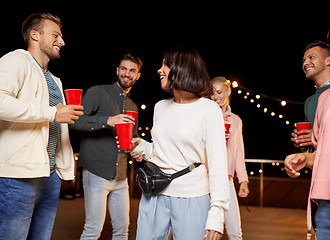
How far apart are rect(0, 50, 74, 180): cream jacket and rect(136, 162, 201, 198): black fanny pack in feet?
1.79

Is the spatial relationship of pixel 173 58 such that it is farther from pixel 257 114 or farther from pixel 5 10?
pixel 257 114

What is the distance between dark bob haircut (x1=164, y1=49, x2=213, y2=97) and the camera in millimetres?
1713

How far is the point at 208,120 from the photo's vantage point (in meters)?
1.67

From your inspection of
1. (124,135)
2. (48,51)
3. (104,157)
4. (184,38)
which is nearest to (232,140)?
(104,157)

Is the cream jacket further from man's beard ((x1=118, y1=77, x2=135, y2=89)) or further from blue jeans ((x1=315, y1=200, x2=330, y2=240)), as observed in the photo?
blue jeans ((x1=315, y1=200, x2=330, y2=240))

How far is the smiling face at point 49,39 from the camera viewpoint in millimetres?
2047

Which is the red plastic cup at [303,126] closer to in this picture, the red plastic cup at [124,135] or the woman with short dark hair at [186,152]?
the woman with short dark hair at [186,152]

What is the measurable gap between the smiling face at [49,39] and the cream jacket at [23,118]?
0.12 meters

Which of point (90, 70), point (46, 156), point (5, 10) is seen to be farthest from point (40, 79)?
point (90, 70)

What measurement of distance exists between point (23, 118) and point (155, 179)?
69 cm

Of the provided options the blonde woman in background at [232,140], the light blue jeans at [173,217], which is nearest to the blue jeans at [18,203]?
the light blue jeans at [173,217]

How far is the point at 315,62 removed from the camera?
2.40 meters

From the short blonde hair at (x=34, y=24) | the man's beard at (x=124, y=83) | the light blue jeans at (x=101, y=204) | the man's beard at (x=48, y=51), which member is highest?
the short blonde hair at (x=34, y=24)

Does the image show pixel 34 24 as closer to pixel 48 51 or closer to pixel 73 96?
pixel 48 51
